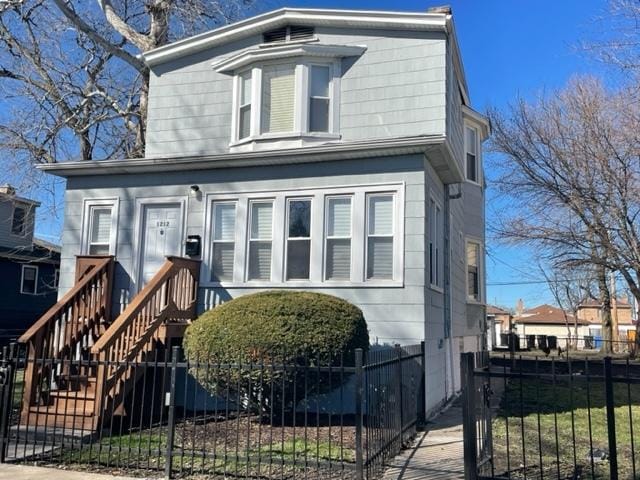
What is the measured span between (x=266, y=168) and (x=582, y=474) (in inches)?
279

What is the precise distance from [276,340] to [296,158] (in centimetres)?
381

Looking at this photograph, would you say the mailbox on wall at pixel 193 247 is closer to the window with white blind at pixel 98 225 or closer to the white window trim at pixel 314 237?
the white window trim at pixel 314 237

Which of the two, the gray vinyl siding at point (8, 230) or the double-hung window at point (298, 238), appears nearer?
the double-hung window at point (298, 238)

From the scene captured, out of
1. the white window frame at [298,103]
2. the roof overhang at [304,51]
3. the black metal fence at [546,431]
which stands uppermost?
the roof overhang at [304,51]

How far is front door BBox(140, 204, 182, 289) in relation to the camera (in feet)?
36.9

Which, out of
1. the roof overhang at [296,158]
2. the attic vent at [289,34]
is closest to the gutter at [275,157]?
the roof overhang at [296,158]

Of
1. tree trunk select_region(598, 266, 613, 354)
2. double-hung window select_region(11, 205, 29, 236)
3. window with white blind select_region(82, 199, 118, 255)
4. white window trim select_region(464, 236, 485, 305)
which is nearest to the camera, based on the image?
window with white blind select_region(82, 199, 118, 255)

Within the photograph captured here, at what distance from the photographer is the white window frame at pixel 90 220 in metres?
11.6

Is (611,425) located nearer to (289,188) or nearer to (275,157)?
(289,188)

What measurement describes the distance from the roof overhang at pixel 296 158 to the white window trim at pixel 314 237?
55 centimetres

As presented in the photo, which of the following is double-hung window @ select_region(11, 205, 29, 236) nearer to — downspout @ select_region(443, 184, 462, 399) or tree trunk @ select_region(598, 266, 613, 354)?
downspout @ select_region(443, 184, 462, 399)

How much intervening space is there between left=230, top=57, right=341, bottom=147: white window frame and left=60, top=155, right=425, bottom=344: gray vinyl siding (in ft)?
2.99

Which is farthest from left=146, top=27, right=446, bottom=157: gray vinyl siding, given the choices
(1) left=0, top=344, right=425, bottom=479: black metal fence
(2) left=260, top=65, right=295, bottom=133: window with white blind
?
(1) left=0, top=344, right=425, bottom=479: black metal fence

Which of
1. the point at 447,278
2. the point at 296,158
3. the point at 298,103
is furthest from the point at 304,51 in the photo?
the point at 447,278
